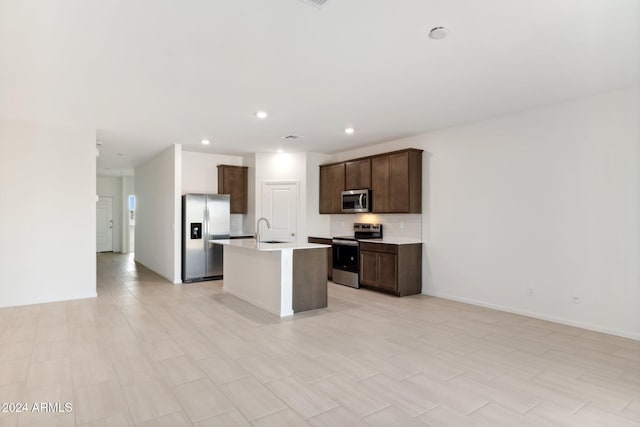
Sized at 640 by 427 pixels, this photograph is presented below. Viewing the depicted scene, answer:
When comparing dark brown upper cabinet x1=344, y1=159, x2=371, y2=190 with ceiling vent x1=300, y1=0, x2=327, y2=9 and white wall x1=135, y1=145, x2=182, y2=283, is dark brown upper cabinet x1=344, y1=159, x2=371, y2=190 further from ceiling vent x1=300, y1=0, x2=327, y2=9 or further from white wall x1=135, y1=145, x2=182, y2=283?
ceiling vent x1=300, y1=0, x2=327, y2=9

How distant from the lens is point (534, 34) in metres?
2.70

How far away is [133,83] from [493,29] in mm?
3427

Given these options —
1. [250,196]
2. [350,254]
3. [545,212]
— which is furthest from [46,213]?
[545,212]

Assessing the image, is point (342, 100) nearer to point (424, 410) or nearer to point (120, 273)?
point (424, 410)

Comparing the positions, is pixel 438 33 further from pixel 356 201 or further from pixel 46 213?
pixel 46 213

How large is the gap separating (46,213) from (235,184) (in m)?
3.60

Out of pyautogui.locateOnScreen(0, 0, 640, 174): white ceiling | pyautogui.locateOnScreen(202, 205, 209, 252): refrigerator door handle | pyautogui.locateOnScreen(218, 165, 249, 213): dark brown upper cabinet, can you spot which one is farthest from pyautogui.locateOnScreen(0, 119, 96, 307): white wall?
pyautogui.locateOnScreen(218, 165, 249, 213): dark brown upper cabinet

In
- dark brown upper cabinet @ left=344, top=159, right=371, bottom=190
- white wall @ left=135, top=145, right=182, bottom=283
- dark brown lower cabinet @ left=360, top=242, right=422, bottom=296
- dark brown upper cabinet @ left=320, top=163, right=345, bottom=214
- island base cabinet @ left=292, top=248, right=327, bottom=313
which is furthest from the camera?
dark brown upper cabinet @ left=320, top=163, right=345, bottom=214

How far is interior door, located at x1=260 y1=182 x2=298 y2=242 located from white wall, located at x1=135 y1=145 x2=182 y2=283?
184 cm

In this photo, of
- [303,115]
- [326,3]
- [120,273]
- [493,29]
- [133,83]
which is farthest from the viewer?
[120,273]

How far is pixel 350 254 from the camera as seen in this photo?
261 inches

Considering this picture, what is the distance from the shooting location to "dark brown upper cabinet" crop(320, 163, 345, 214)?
284 inches

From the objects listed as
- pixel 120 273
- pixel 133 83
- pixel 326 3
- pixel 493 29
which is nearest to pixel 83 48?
pixel 133 83

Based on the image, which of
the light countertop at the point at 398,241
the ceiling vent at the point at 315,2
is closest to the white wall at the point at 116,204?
the light countertop at the point at 398,241
